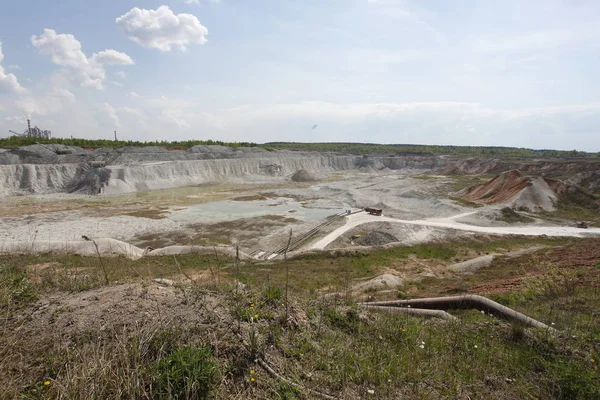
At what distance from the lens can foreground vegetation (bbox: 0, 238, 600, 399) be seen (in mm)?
3938

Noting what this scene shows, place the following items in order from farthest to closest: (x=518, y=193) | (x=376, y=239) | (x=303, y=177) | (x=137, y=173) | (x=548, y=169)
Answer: (x=303, y=177), (x=548, y=169), (x=137, y=173), (x=518, y=193), (x=376, y=239)

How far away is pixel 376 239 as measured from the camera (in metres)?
24.2

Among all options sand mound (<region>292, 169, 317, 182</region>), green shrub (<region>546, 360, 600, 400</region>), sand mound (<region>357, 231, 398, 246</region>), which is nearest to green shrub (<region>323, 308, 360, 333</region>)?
green shrub (<region>546, 360, 600, 400</region>)

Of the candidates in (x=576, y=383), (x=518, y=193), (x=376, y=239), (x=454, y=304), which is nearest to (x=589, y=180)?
(x=518, y=193)

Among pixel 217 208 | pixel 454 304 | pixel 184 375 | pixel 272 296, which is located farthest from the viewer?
pixel 217 208

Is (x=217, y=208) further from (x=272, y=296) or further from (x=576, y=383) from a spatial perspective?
(x=576, y=383)

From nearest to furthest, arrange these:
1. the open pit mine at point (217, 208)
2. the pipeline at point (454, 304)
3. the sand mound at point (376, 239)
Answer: the pipeline at point (454, 304)
the open pit mine at point (217, 208)
the sand mound at point (376, 239)

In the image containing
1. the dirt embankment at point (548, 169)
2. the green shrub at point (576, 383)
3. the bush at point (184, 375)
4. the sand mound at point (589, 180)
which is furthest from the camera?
the dirt embankment at point (548, 169)

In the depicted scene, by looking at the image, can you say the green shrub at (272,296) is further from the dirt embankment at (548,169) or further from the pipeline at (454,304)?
the dirt embankment at (548,169)

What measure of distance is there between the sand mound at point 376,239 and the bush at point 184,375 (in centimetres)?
2061

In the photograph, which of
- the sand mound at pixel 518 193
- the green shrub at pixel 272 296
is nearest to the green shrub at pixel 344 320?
the green shrub at pixel 272 296

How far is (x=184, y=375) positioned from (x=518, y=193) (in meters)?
44.6

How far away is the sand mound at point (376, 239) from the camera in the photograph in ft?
77.9

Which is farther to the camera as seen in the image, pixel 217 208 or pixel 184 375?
pixel 217 208
